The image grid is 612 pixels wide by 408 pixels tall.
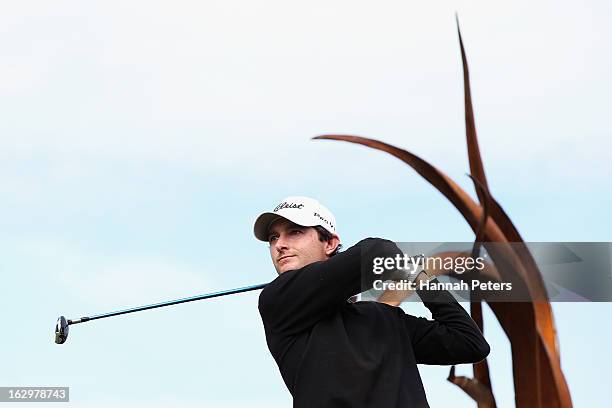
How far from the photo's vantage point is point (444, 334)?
294 cm

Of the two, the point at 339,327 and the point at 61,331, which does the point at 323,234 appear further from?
the point at 61,331

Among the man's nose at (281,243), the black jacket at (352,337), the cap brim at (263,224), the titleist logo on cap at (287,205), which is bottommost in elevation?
the black jacket at (352,337)

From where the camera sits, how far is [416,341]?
2.94 metres

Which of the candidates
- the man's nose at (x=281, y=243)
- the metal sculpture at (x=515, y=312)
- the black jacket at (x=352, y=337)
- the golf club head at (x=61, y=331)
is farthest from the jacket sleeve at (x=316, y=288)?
the golf club head at (x=61, y=331)

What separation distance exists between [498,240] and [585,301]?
0.60 metres

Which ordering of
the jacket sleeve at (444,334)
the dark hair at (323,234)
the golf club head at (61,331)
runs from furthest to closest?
the golf club head at (61,331) → the dark hair at (323,234) → the jacket sleeve at (444,334)

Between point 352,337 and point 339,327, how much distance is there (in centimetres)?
5

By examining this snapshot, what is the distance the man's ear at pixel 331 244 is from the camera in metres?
3.11

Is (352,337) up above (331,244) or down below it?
below

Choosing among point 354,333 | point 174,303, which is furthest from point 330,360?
point 174,303

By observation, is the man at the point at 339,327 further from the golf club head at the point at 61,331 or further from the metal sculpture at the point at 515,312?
the golf club head at the point at 61,331

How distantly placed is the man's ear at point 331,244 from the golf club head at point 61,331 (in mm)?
2039

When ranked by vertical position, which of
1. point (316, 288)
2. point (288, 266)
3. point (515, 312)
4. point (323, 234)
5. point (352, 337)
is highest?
point (515, 312)

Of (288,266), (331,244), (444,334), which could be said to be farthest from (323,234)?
(444,334)
